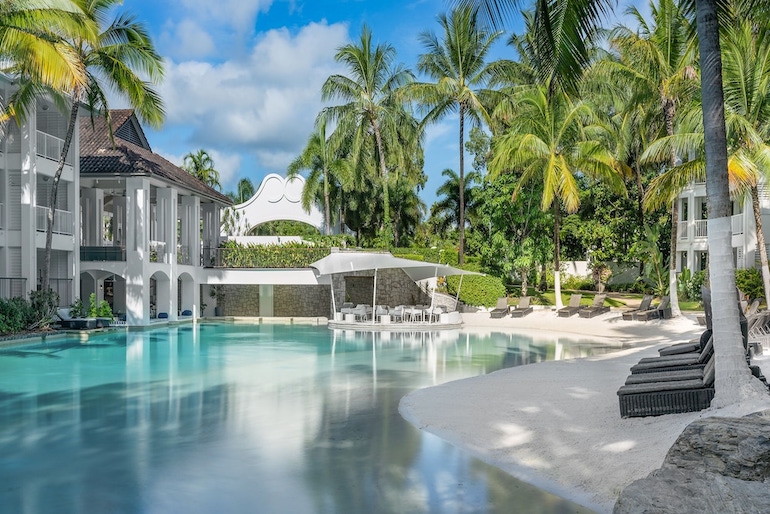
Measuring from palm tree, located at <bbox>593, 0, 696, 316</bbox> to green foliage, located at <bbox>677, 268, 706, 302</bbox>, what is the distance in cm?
647

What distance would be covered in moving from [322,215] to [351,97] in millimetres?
6432

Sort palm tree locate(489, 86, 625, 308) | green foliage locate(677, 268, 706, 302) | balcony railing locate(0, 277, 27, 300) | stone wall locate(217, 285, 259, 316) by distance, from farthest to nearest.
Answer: stone wall locate(217, 285, 259, 316) → green foliage locate(677, 268, 706, 302) → palm tree locate(489, 86, 625, 308) → balcony railing locate(0, 277, 27, 300)

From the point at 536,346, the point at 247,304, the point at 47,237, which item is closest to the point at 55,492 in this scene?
the point at 536,346

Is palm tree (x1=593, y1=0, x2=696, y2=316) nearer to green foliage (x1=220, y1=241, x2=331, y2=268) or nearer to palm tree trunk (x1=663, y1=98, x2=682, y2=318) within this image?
palm tree trunk (x1=663, y1=98, x2=682, y2=318)

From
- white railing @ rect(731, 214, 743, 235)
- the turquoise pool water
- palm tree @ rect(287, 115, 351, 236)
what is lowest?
the turquoise pool water

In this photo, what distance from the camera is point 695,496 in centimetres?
374

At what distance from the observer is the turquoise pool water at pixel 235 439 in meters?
5.85

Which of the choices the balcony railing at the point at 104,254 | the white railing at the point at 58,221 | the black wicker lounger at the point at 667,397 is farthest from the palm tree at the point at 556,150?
the black wicker lounger at the point at 667,397

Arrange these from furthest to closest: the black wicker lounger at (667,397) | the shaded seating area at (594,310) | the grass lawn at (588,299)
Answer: the grass lawn at (588,299), the shaded seating area at (594,310), the black wicker lounger at (667,397)

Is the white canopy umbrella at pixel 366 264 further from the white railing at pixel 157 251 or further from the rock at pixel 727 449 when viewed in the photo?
the rock at pixel 727 449

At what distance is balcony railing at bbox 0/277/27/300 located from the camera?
21688 millimetres

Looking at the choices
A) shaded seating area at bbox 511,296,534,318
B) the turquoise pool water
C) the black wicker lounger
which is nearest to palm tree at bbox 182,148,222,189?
shaded seating area at bbox 511,296,534,318

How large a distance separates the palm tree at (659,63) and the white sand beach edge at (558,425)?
1131 cm

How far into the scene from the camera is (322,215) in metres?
35.7
